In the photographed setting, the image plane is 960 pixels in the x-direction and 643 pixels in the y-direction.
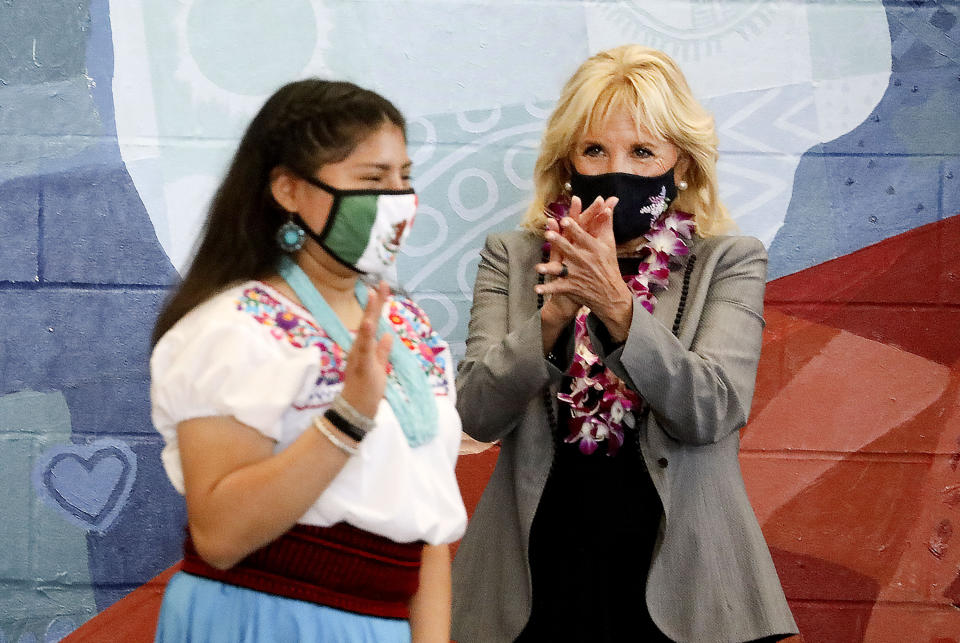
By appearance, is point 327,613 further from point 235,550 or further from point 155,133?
point 155,133

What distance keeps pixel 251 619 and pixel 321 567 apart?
3.9 inches

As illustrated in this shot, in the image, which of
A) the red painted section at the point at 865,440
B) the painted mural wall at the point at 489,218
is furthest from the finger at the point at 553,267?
the red painted section at the point at 865,440

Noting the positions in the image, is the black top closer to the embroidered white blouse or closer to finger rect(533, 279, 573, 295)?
finger rect(533, 279, 573, 295)

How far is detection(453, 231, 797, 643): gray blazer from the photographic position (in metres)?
1.65

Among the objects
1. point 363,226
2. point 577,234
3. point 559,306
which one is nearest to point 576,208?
point 577,234

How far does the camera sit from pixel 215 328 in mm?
1200

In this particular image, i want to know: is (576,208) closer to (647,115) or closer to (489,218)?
(647,115)

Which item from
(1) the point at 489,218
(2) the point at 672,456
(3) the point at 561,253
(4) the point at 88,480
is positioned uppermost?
(3) the point at 561,253

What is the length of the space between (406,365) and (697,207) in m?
0.83

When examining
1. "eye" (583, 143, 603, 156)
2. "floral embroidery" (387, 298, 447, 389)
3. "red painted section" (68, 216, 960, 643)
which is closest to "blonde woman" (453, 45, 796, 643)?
"eye" (583, 143, 603, 156)

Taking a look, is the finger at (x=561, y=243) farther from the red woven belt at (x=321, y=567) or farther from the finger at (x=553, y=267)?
the red woven belt at (x=321, y=567)

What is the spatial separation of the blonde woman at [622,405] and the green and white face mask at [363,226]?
0.38 meters

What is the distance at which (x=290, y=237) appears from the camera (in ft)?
4.24

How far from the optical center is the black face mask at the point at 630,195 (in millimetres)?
1801
